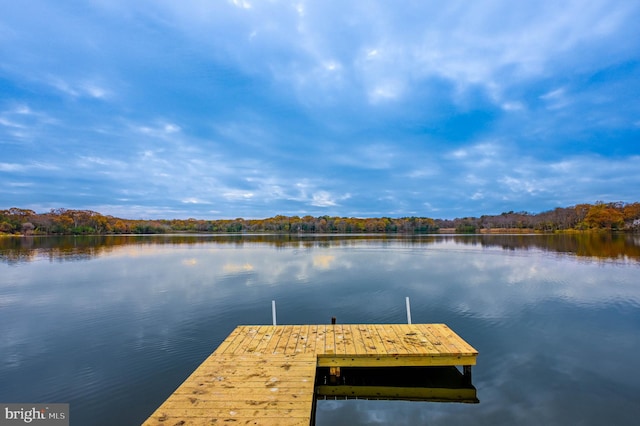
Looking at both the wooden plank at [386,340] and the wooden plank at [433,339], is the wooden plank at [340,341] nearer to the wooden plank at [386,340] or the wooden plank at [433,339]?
the wooden plank at [386,340]

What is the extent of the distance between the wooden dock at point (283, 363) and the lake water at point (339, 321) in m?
0.77

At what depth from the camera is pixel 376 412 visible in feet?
16.8

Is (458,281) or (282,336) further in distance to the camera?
(458,281)

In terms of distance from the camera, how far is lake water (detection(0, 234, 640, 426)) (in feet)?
17.1

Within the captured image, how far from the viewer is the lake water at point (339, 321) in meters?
5.20

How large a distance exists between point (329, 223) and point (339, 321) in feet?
399

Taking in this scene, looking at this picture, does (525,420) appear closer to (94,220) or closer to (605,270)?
(605,270)

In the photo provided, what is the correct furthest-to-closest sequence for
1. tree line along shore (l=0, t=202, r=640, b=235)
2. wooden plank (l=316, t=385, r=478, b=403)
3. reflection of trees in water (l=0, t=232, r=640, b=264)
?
tree line along shore (l=0, t=202, r=640, b=235), reflection of trees in water (l=0, t=232, r=640, b=264), wooden plank (l=316, t=385, r=478, b=403)

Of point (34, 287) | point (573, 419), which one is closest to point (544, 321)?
point (573, 419)

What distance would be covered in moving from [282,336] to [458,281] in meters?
12.0

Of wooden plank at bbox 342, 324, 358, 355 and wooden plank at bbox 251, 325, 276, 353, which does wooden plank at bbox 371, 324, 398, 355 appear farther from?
wooden plank at bbox 251, 325, 276, 353

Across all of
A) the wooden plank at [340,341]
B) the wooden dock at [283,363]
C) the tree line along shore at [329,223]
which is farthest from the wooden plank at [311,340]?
the tree line along shore at [329,223]

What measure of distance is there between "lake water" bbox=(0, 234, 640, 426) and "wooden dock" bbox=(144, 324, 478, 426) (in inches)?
30.1

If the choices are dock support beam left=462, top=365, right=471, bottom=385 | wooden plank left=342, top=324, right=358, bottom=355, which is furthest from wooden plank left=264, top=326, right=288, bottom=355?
dock support beam left=462, top=365, right=471, bottom=385
